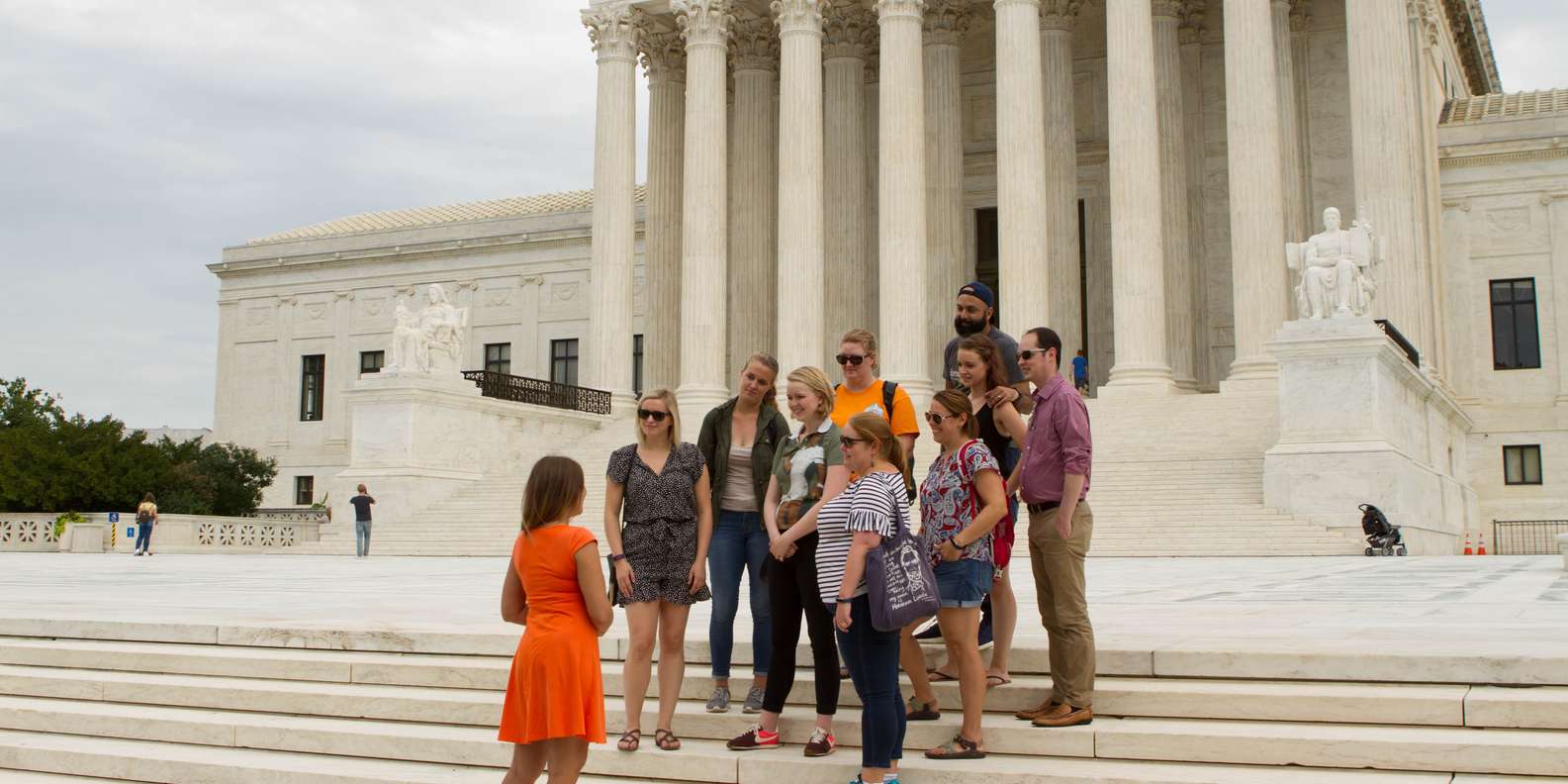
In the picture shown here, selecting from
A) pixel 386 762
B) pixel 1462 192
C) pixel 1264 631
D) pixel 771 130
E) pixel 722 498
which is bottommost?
pixel 386 762

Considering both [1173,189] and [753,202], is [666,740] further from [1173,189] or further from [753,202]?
[753,202]

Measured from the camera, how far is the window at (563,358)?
4984 cm

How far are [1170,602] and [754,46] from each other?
3093cm

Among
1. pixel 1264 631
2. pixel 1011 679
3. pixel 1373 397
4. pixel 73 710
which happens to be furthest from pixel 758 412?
pixel 1373 397

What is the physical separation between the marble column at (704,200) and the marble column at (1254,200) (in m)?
12.4

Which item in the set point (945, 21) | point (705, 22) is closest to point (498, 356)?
point (705, 22)

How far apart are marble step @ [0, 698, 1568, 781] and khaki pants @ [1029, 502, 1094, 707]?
0.22 metres

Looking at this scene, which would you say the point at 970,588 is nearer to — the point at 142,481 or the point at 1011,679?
the point at 1011,679

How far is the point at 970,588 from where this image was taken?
7.05 metres

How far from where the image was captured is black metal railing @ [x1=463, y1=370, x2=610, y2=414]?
35.9 metres

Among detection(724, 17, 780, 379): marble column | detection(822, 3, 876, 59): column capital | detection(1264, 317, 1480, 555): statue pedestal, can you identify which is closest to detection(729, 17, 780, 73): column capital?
detection(724, 17, 780, 379): marble column

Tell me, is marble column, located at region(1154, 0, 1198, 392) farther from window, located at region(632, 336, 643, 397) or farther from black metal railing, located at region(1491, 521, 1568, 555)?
window, located at region(632, 336, 643, 397)

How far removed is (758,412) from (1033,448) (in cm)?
150

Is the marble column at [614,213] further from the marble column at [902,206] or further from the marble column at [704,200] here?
the marble column at [902,206]
